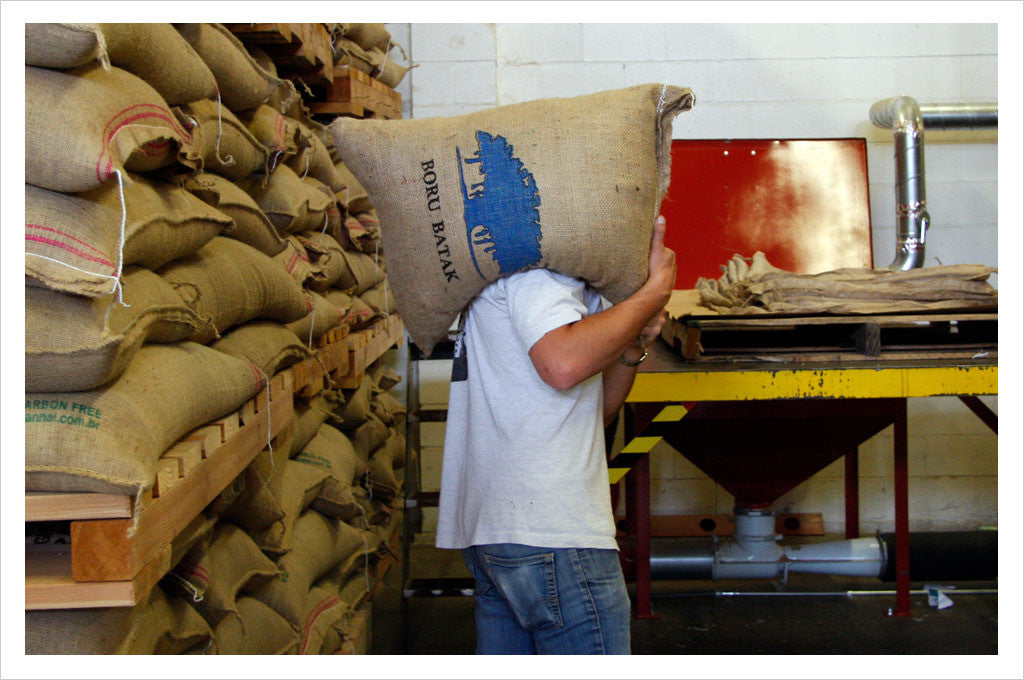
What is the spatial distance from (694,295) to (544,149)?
105 inches

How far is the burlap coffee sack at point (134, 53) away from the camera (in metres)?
1.56

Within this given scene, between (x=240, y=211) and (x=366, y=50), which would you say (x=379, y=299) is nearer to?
(x=366, y=50)

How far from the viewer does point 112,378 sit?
65.9 inches

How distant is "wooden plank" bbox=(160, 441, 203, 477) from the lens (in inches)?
68.7

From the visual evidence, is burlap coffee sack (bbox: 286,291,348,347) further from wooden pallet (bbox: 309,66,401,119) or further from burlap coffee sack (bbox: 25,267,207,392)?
burlap coffee sack (bbox: 25,267,207,392)

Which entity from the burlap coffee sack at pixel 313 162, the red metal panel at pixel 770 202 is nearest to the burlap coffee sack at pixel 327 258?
the burlap coffee sack at pixel 313 162

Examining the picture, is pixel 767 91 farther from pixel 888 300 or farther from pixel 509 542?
pixel 509 542

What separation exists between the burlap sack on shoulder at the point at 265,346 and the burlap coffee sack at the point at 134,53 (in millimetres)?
604

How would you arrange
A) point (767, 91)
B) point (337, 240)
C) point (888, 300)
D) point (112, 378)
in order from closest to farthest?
point (112, 378) < point (888, 300) < point (337, 240) < point (767, 91)

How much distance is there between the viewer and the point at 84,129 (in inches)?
62.2

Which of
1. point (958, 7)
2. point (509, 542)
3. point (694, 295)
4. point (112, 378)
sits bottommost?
point (509, 542)

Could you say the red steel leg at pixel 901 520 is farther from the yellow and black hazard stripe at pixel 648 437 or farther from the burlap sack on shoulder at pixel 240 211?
the burlap sack on shoulder at pixel 240 211

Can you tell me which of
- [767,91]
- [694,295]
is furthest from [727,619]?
[767,91]

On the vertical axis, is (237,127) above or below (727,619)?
above
